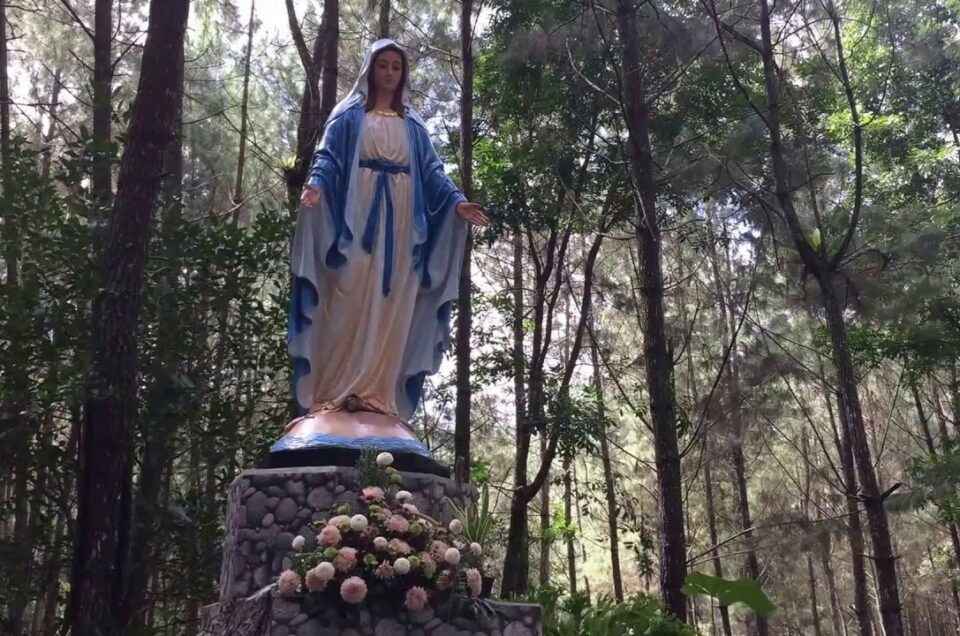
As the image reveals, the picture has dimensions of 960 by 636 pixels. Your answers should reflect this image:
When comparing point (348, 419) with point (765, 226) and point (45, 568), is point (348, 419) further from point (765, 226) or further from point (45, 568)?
point (765, 226)

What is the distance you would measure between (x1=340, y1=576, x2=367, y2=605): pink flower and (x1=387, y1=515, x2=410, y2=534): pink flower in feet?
0.96

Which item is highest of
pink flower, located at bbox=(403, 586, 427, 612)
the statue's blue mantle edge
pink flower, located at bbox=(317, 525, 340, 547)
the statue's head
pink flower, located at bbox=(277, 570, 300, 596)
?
the statue's head

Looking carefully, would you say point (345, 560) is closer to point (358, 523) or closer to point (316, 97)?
point (358, 523)

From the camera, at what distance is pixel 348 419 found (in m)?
5.05

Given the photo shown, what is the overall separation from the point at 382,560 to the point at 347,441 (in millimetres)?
1048

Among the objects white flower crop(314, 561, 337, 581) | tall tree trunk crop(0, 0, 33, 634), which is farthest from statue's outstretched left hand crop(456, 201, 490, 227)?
tall tree trunk crop(0, 0, 33, 634)

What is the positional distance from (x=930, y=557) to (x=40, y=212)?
75.7 ft

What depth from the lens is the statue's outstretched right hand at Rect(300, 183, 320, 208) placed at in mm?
5152

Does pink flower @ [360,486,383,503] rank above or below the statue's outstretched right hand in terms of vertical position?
below

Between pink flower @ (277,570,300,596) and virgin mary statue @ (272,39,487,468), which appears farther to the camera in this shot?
virgin mary statue @ (272,39,487,468)

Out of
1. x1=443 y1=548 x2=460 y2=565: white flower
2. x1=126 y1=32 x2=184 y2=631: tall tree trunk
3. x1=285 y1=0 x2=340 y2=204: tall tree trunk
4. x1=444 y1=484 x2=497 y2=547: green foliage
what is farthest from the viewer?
x1=285 y1=0 x2=340 y2=204: tall tree trunk

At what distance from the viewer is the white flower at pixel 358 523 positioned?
12.9ft

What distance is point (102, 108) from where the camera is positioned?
7973mm

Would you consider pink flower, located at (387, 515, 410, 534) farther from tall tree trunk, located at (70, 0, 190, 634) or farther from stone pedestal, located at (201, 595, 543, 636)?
tall tree trunk, located at (70, 0, 190, 634)
